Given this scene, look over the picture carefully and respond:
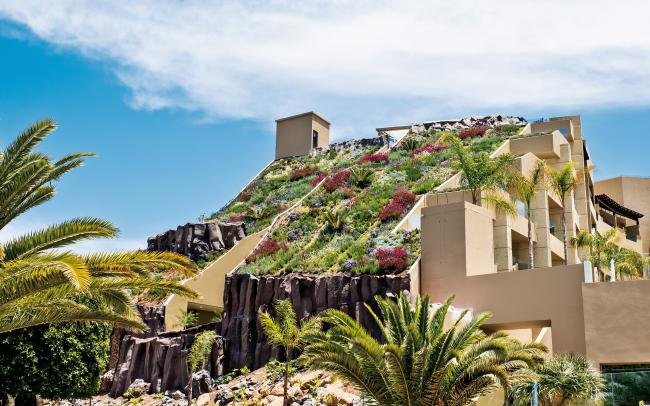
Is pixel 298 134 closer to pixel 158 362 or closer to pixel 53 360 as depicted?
pixel 158 362

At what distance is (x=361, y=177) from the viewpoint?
47406mm

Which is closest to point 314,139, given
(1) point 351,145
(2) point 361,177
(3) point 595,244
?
(1) point 351,145

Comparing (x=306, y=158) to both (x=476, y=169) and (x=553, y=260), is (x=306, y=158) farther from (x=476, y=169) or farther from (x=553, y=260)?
(x=476, y=169)

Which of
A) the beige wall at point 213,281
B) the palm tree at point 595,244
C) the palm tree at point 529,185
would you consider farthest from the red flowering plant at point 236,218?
the palm tree at point 529,185

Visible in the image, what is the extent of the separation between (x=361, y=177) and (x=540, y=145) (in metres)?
11.1

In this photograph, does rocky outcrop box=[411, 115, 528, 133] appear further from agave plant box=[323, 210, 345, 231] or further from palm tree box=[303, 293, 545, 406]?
palm tree box=[303, 293, 545, 406]

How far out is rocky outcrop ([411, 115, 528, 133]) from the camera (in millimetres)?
54475

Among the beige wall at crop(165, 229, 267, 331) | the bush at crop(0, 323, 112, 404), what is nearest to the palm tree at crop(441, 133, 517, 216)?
the beige wall at crop(165, 229, 267, 331)

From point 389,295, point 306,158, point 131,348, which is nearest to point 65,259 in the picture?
point 389,295

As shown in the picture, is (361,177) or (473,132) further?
(473,132)

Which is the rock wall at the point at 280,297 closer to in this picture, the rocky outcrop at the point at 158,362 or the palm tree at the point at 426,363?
the rocky outcrop at the point at 158,362

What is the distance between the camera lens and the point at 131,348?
35094 millimetres

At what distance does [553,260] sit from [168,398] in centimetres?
1951

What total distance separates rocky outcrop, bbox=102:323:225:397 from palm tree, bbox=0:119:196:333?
16.3 meters
